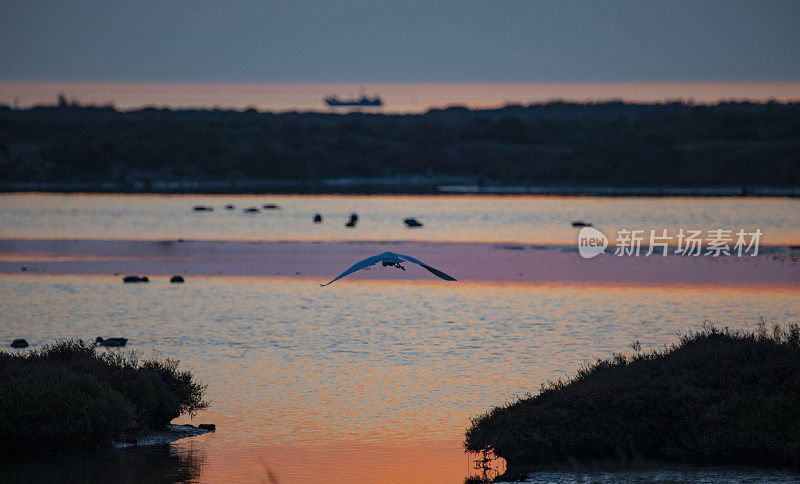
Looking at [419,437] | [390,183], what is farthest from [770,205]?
[419,437]

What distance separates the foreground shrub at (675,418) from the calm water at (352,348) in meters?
0.43

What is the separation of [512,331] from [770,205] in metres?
71.7

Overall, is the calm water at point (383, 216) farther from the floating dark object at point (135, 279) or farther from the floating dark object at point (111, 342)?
the floating dark object at point (111, 342)

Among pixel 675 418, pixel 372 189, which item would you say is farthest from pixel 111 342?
pixel 372 189

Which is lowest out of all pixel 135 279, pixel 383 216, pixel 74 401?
pixel 74 401

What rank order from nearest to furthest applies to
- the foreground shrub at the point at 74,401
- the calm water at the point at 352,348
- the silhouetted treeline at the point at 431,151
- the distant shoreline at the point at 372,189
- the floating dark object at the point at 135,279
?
1. the foreground shrub at the point at 74,401
2. the calm water at the point at 352,348
3. the floating dark object at the point at 135,279
4. the distant shoreline at the point at 372,189
5. the silhouetted treeline at the point at 431,151

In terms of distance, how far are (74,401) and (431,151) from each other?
476 feet

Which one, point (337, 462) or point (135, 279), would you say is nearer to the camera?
point (337, 462)

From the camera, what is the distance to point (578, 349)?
28.7m

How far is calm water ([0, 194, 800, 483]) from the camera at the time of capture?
17766 millimetres

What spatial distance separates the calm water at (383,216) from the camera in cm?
6800

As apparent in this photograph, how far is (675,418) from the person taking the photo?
16469mm

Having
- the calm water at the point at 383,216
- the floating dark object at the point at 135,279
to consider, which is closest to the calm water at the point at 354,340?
the floating dark object at the point at 135,279

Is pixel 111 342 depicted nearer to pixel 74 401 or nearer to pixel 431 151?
pixel 74 401
